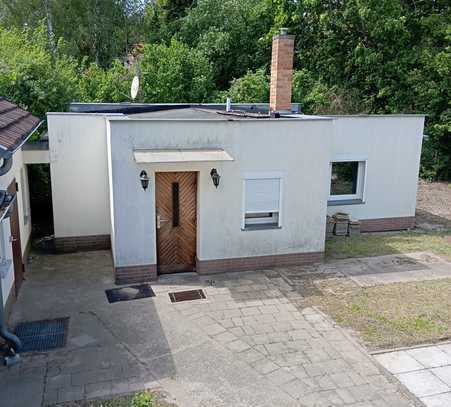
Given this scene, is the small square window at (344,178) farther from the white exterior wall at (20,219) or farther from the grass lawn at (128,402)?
the grass lawn at (128,402)

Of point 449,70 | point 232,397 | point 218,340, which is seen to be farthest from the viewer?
point 449,70

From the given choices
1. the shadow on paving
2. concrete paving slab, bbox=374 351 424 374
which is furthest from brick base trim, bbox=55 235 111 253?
concrete paving slab, bbox=374 351 424 374

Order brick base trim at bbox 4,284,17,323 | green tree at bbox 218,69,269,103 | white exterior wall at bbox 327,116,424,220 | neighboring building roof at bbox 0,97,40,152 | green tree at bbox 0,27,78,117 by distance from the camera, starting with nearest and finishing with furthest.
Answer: neighboring building roof at bbox 0,97,40,152 < brick base trim at bbox 4,284,17,323 < white exterior wall at bbox 327,116,424,220 < green tree at bbox 0,27,78,117 < green tree at bbox 218,69,269,103

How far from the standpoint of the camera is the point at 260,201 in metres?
13.6

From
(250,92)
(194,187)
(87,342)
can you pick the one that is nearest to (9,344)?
(87,342)

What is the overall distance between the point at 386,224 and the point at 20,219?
13388 mm

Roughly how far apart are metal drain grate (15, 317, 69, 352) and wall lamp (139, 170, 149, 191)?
384 centimetres

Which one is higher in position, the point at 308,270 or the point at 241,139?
the point at 241,139

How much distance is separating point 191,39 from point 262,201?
77.9 ft

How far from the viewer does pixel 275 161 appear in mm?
13531

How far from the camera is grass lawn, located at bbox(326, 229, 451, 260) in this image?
15664mm

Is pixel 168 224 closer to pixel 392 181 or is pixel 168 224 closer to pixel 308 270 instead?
pixel 308 270

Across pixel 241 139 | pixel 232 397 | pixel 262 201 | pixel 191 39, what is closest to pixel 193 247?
pixel 262 201

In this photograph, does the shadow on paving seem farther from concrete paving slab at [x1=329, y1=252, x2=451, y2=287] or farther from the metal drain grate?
concrete paving slab at [x1=329, y1=252, x2=451, y2=287]
